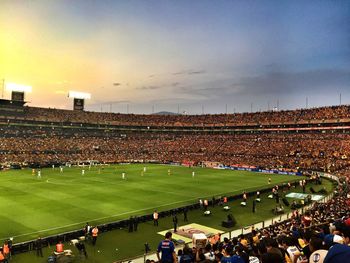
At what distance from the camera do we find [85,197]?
1393 inches

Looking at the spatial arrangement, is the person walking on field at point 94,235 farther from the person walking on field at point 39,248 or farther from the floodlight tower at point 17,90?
the floodlight tower at point 17,90

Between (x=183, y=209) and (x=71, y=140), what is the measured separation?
73330 millimetres

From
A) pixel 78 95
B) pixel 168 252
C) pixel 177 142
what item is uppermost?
pixel 78 95

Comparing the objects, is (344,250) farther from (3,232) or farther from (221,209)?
(221,209)

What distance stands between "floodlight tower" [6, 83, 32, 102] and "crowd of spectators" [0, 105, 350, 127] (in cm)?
437

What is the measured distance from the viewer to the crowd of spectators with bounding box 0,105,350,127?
87988mm

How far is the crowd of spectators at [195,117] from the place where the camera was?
88.0 meters

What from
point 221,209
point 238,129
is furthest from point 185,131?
point 221,209

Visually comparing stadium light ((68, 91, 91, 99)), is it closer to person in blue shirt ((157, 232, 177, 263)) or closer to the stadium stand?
the stadium stand

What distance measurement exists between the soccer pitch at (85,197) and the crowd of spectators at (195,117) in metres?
48.2

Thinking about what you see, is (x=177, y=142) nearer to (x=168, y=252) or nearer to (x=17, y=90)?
(x=17, y=90)

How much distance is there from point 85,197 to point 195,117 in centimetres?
8852

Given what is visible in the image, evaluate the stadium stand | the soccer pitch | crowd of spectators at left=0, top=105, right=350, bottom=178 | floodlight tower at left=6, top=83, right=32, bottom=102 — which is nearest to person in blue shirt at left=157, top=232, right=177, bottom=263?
the soccer pitch

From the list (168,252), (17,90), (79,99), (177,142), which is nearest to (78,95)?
(79,99)
